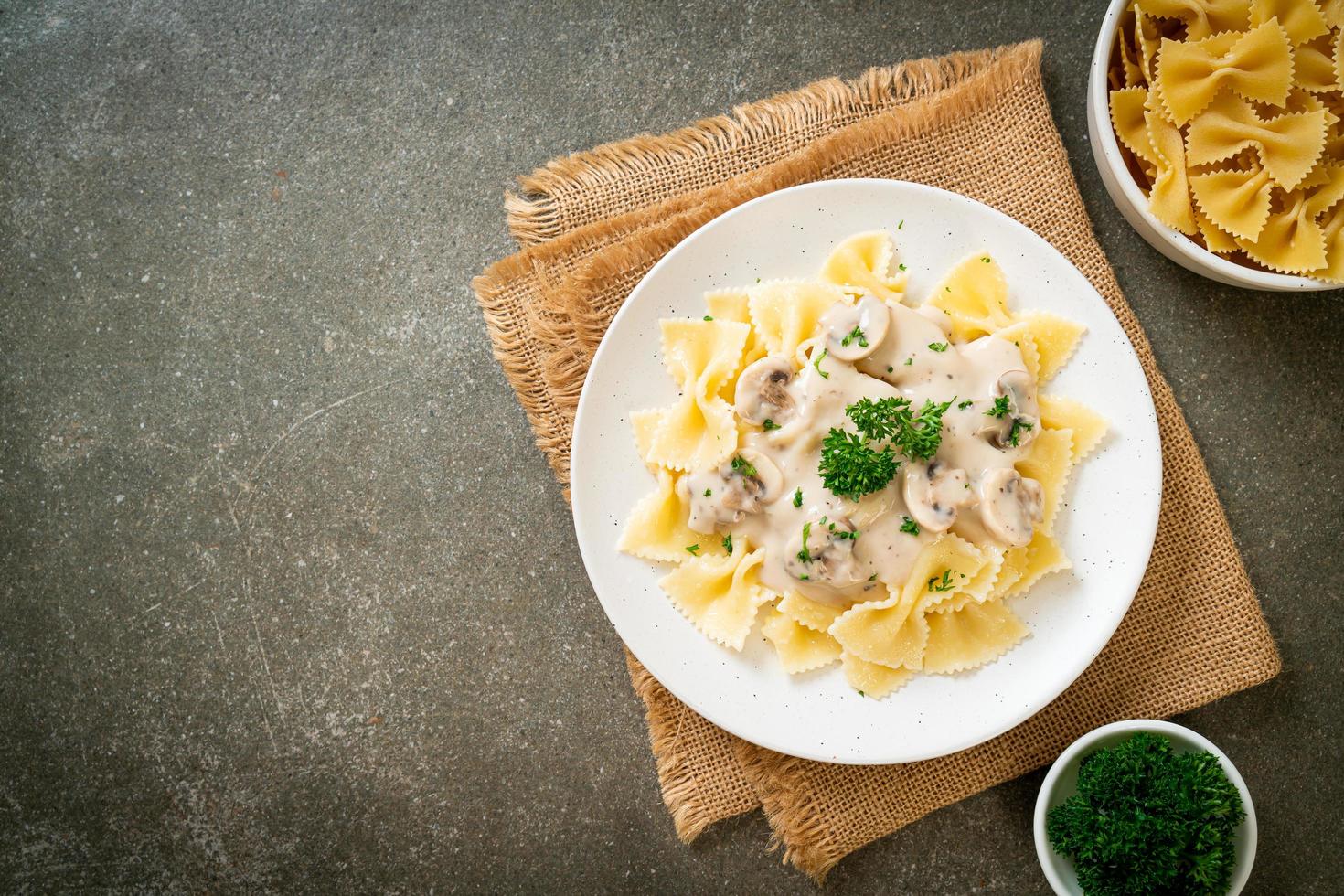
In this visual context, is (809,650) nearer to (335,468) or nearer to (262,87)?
(335,468)

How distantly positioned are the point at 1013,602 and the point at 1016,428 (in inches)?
24.2

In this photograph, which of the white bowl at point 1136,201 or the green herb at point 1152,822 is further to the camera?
the white bowl at point 1136,201

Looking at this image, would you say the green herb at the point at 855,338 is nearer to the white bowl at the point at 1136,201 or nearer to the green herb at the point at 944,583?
the green herb at the point at 944,583

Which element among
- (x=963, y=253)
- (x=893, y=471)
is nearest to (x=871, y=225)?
(x=963, y=253)

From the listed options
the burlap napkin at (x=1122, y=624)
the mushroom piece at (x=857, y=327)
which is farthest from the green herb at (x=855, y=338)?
the burlap napkin at (x=1122, y=624)

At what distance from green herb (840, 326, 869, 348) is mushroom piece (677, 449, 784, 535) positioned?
45 centimetres

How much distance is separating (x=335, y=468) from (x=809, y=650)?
1.99 m

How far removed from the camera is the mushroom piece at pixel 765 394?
2770 mm

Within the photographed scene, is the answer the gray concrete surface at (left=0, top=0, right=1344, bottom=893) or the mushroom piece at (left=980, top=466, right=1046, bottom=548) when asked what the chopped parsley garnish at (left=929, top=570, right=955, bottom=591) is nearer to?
the mushroom piece at (left=980, top=466, right=1046, bottom=548)

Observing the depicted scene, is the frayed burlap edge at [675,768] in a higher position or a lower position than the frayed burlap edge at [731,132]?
lower

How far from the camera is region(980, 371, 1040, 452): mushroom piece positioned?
270 centimetres

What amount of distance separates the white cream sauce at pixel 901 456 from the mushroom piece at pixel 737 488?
0.05 ft

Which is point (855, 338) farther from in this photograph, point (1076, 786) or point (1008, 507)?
point (1076, 786)

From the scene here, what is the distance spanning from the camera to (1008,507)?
267 centimetres
